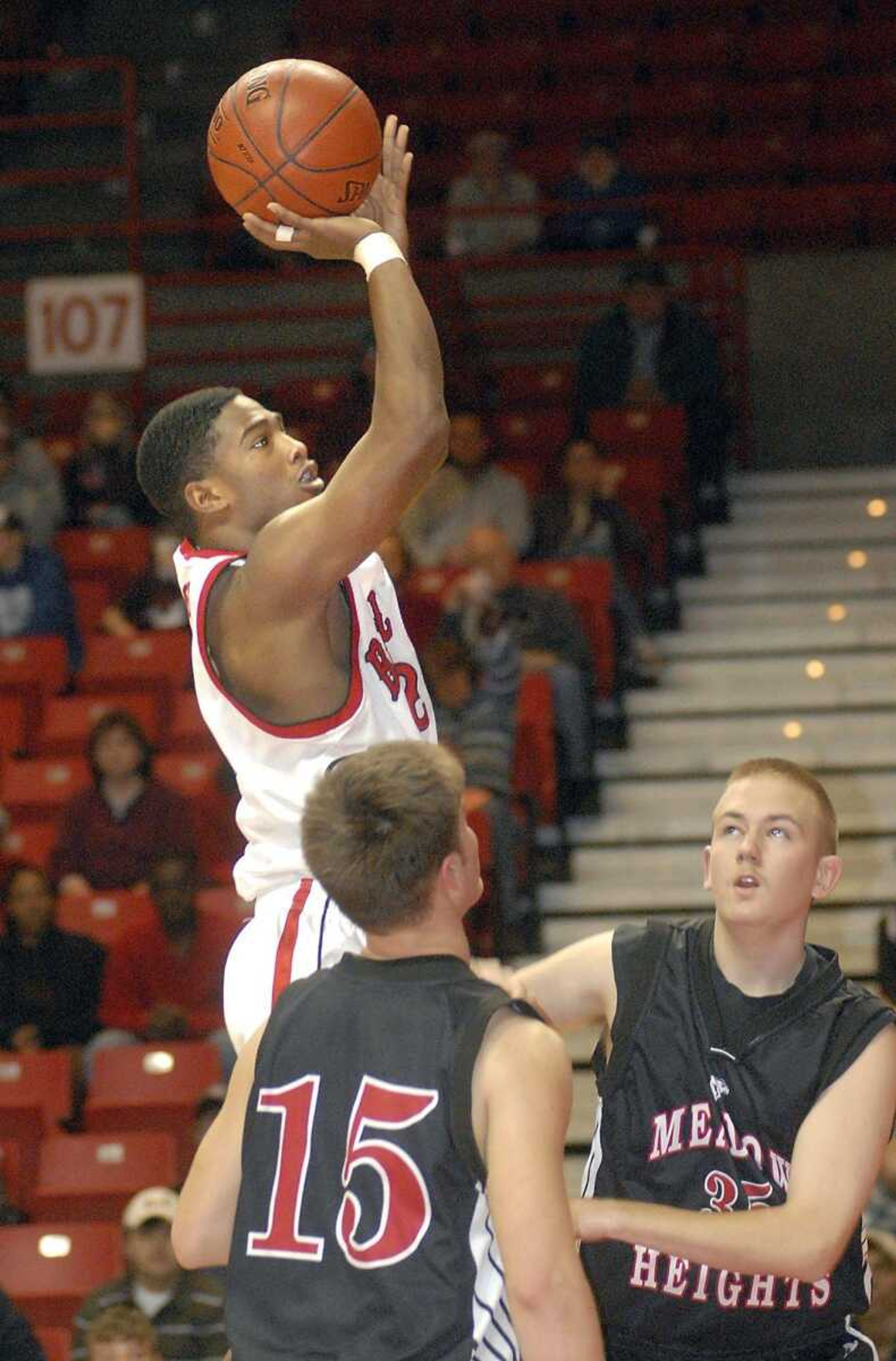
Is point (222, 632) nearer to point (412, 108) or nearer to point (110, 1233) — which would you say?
point (110, 1233)

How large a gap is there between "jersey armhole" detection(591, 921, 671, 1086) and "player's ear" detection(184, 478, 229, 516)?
0.87 metres

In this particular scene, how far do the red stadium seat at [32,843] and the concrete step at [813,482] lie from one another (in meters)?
3.84

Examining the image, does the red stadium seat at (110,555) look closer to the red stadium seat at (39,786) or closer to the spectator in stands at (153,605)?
the spectator in stands at (153,605)

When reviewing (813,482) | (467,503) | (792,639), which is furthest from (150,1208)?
(813,482)

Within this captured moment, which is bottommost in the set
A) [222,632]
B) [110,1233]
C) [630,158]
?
[110,1233]

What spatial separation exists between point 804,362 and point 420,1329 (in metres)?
8.85

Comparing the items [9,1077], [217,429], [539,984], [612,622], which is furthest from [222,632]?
[612,622]

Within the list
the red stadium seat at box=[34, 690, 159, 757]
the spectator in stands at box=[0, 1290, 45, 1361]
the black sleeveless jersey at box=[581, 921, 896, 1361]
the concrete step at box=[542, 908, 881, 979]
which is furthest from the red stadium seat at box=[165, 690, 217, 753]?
the black sleeveless jersey at box=[581, 921, 896, 1361]

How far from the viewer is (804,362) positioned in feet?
35.8

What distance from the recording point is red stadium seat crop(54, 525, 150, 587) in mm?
9562

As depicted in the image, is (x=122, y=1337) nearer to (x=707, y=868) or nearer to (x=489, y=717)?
(x=489, y=717)

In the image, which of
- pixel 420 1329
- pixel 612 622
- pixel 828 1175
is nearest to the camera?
pixel 420 1329

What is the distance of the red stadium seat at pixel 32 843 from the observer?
26.0ft

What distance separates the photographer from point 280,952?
3.35 metres
